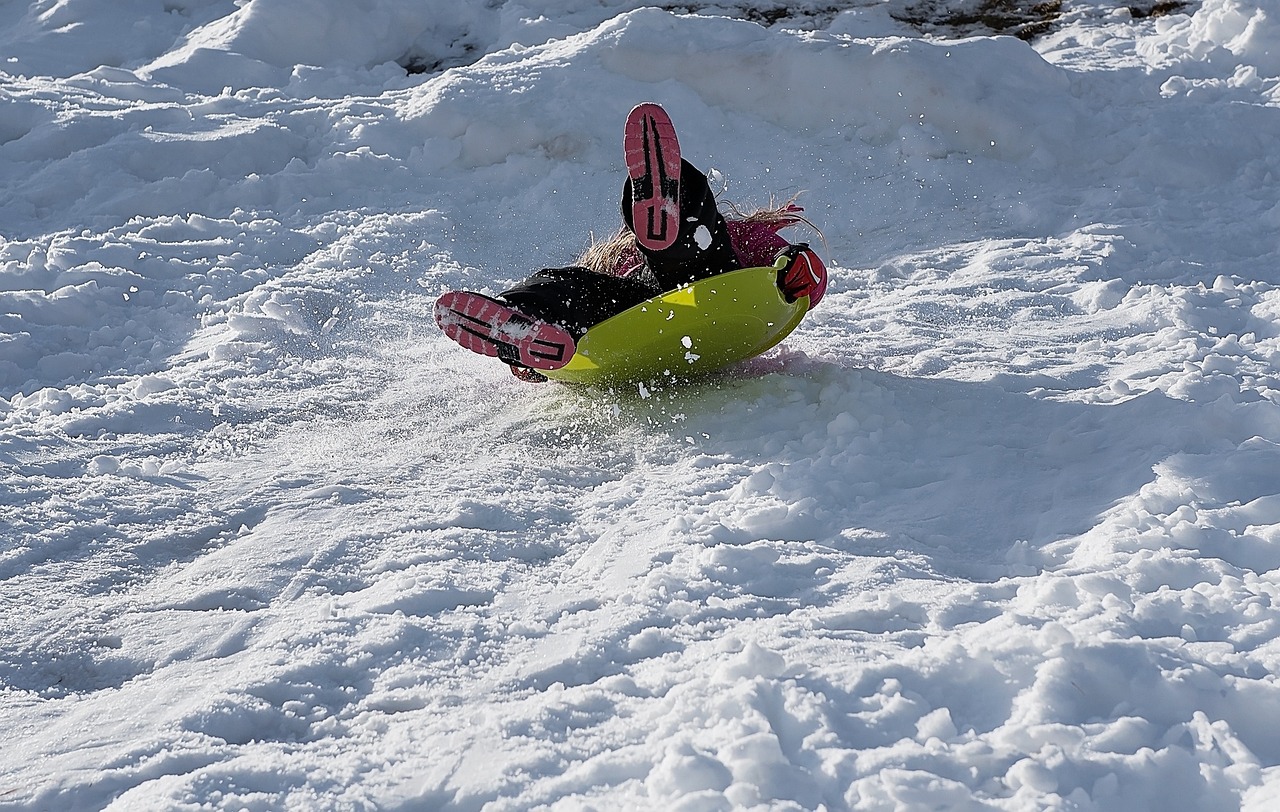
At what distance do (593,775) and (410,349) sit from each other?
264 centimetres

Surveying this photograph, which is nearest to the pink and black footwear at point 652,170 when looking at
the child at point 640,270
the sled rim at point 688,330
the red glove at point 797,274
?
the child at point 640,270

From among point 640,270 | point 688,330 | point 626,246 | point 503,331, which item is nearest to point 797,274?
point 688,330

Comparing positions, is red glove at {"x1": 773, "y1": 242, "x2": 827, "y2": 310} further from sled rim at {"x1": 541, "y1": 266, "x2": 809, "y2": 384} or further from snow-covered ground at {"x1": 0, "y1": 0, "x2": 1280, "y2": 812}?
snow-covered ground at {"x1": 0, "y1": 0, "x2": 1280, "y2": 812}

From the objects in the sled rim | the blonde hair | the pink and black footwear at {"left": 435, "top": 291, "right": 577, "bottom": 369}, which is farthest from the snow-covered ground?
the blonde hair

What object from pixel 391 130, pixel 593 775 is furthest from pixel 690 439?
pixel 391 130

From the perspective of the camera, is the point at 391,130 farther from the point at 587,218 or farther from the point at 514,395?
the point at 514,395

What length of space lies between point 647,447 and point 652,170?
2.60ft

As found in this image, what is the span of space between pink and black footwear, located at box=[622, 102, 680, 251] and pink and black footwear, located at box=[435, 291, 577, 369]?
42 cm

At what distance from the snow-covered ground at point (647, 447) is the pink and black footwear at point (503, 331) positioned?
0.87 feet

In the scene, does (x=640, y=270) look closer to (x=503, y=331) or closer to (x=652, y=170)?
(x=652, y=170)

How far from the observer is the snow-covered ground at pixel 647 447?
181 centimetres

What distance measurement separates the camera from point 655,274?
3430 millimetres

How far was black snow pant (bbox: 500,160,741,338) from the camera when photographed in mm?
3318

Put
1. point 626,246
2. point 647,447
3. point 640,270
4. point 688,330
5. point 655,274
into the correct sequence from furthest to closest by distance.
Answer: point 626,246, point 640,270, point 655,274, point 688,330, point 647,447
